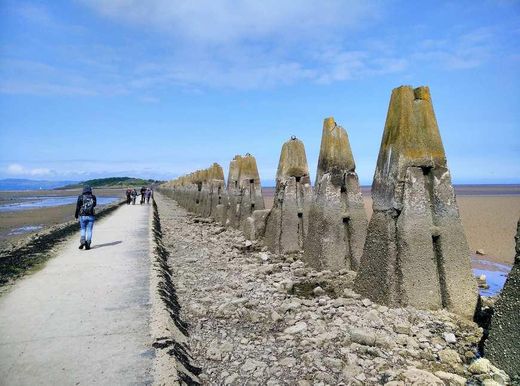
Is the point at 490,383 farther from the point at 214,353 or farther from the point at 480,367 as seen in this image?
the point at 214,353

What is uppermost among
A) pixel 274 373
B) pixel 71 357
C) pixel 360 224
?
pixel 360 224

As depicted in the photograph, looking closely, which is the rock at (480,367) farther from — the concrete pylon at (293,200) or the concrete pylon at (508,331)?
the concrete pylon at (293,200)

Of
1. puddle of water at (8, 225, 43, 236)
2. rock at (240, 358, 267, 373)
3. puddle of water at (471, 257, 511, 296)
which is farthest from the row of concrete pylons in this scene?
puddle of water at (8, 225, 43, 236)

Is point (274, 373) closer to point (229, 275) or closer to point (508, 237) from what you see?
point (229, 275)

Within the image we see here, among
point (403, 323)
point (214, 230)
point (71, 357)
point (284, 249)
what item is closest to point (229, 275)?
point (284, 249)

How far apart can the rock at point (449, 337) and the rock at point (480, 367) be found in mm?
696

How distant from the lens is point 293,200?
12.2m

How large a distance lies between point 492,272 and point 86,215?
37.7 ft

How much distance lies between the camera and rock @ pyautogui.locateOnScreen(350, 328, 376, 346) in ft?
18.0

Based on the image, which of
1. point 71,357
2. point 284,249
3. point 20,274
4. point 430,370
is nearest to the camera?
point 71,357

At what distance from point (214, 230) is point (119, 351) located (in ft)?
49.6

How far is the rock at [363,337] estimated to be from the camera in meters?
5.48

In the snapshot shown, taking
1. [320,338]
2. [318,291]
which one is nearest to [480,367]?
[320,338]

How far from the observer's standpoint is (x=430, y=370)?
16.2 feet
